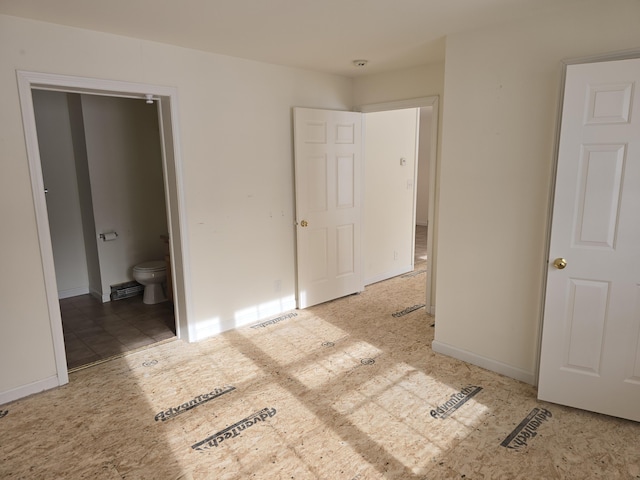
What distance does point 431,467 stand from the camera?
84.2 inches

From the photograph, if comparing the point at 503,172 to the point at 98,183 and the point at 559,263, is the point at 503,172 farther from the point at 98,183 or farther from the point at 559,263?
the point at 98,183

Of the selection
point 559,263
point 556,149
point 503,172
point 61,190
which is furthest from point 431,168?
point 61,190

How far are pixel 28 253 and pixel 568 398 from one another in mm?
3545

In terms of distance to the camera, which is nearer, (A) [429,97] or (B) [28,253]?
(B) [28,253]

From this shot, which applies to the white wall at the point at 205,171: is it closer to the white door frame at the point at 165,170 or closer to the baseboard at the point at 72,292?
the white door frame at the point at 165,170

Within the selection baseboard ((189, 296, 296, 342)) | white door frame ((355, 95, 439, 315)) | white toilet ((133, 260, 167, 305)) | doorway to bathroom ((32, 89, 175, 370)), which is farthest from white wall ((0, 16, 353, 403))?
white toilet ((133, 260, 167, 305))

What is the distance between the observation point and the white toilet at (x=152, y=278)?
4520mm

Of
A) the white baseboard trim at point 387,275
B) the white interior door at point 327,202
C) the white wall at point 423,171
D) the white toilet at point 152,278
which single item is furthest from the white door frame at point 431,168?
the white wall at point 423,171

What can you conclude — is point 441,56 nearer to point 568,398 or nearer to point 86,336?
point 568,398

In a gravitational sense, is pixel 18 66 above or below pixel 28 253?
above

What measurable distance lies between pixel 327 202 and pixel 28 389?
2888mm

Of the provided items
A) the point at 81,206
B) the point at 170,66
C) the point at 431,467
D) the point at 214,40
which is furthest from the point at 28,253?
the point at 431,467

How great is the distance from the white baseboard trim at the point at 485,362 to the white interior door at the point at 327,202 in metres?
1.43

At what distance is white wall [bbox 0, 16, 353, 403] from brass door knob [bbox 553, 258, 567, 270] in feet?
7.88
